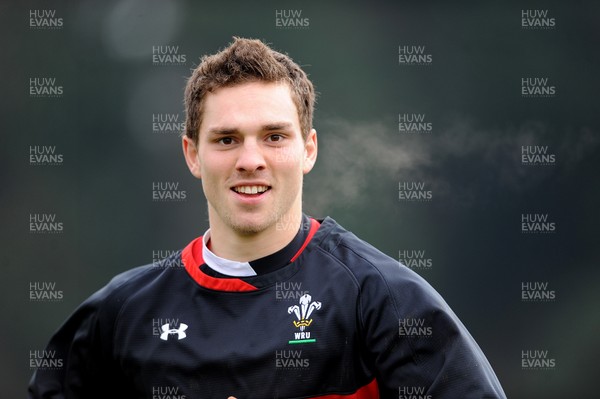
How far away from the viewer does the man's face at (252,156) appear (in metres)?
2.85

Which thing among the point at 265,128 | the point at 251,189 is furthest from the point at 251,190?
the point at 265,128

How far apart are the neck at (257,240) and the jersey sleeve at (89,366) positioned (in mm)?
503

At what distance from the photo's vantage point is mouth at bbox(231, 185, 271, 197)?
2854 millimetres

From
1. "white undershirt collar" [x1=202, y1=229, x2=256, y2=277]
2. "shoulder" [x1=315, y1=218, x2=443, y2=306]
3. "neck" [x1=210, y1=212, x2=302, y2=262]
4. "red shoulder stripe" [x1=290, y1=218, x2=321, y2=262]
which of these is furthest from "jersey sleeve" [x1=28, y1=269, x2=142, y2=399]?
"shoulder" [x1=315, y1=218, x2=443, y2=306]

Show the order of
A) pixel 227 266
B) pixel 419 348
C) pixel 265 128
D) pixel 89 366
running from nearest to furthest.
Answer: pixel 419 348 < pixel 265 128 < pixel 227 266 < pixel 89 366

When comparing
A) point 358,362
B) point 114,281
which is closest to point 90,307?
point 114,281

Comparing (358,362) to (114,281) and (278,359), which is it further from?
(114,281)

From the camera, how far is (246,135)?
9.35ft

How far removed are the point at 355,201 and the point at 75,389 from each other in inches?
196

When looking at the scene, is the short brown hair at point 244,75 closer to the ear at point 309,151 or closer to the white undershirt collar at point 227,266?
the ear at point 309,151

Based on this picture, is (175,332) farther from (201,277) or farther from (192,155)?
(192,155)

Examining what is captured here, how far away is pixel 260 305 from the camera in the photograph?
2.89 m

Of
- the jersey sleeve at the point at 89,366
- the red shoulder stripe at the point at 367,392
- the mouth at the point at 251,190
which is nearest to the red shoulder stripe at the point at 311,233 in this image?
the mouth at the point at 251,190

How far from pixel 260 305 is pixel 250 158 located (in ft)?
1.76
